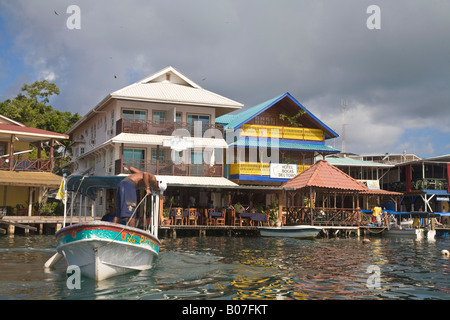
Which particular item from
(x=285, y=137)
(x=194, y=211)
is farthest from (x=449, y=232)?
(x=194, y=211)

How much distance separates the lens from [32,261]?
596 inches

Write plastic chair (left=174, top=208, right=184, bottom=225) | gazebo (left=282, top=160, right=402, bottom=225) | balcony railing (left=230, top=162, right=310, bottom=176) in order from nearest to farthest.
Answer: plastic chair (left=174, top=208, right=184, bottom=225)
gazebo (left=282, top=160, right=402, bottom=225)
balcony railing (left=230, top=162, right=310, bottom=176)

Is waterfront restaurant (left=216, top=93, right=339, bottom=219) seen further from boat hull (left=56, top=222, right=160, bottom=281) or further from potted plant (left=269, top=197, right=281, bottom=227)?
boat hull (left=56, top=222, right=160, bottom=281)

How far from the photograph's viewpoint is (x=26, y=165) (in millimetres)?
29562

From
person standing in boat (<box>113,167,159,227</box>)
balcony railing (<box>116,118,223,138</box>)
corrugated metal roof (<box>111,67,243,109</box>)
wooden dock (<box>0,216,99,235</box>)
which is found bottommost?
wooden dock (<box>0,216,99,235</box>)

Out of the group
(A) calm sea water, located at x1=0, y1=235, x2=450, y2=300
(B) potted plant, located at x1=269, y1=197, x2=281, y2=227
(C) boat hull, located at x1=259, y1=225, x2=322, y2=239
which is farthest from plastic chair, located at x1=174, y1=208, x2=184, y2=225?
(A) calm sea water, located at x1=0, y1=235, x2=450, y2=300

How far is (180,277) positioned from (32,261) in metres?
5.71

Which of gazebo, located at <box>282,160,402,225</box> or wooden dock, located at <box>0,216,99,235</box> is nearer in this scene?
wooden dock, located at <box>0,216,99,235</box>

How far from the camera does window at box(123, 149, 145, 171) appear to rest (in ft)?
102

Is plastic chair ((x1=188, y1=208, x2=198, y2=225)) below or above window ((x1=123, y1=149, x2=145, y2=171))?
below

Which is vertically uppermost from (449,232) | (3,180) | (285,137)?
(285,137)

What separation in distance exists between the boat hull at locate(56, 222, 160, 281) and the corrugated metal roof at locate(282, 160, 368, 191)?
1827 cm
